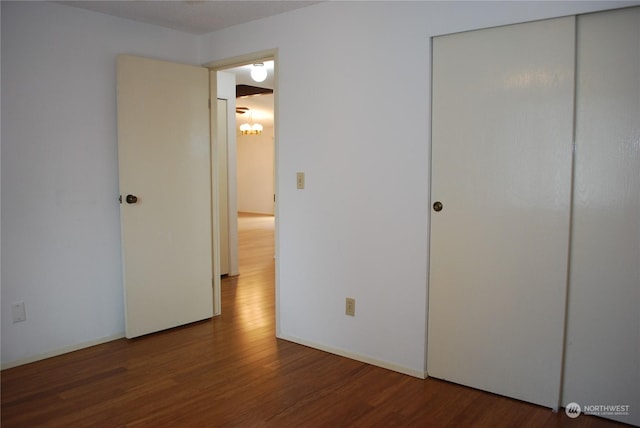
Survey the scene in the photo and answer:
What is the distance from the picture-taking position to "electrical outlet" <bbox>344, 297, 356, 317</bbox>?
3066 mm

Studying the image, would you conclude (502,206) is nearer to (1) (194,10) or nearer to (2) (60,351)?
(1) (194,10)

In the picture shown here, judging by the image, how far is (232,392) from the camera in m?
2.60

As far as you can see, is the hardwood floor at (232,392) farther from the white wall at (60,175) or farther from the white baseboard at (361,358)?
the white wall at (60,175)

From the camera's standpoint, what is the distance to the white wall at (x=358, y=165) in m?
2.72

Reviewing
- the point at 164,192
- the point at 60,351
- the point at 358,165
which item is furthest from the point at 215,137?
the point at 60,351

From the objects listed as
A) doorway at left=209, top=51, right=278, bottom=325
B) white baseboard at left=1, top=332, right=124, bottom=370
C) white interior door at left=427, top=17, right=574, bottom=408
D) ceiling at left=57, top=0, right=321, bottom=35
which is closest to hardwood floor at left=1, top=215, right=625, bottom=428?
white baseboard at left=1, top=332, right=124, bottom=370

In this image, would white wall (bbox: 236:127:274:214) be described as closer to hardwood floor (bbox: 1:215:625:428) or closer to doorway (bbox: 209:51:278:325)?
doorway (bbox: 209:51:278:325)

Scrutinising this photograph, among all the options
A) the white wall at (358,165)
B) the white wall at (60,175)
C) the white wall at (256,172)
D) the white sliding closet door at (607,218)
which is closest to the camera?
the white sliding closet door at (607,218)

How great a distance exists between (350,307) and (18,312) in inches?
84.3

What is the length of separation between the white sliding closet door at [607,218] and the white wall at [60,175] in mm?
3011

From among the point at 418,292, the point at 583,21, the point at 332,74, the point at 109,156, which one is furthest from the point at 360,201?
the point at 109,156

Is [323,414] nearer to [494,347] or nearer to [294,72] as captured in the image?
[494,347]

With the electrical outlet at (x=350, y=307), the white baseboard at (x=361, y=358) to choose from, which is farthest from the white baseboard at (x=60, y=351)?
the electrical outlet at (x=350, y=307)

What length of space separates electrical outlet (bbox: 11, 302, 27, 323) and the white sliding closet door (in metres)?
3.25
